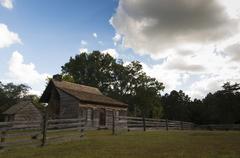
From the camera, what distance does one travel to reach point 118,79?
69250mm

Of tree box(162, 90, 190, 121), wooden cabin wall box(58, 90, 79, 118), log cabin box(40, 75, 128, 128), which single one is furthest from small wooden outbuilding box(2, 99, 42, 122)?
tree box(162, 90, 190, 121)

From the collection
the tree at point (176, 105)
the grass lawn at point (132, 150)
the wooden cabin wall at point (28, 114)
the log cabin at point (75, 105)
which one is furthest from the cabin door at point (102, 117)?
the tree at point (176, 105)

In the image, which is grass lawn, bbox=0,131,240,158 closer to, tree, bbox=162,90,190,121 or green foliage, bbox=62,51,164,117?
green foliage, bbox=62,51,164,117

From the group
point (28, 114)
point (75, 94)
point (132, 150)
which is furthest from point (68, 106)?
point (132, 150)

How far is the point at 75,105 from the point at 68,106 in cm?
131

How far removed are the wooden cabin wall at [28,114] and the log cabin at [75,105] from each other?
13.6 ft

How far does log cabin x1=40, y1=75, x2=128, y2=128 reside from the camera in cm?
3344

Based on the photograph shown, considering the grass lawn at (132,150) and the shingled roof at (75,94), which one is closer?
the grass lawn at (132,150)

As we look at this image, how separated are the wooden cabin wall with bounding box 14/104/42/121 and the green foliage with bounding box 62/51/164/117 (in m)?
19.9

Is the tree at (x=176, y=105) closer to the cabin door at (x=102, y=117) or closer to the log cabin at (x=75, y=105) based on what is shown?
the log cabin at (x=75, y=105)

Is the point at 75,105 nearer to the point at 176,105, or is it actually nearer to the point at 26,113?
the point at 26,113

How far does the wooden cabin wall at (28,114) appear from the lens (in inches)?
1647

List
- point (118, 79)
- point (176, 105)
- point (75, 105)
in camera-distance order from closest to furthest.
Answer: point (75, 105), point (118, 79), point (176, 105)

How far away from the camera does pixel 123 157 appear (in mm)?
9930
